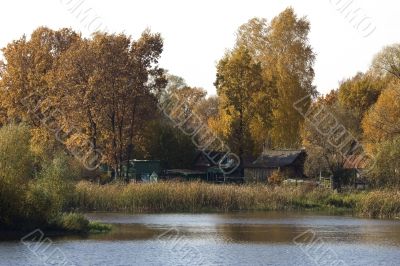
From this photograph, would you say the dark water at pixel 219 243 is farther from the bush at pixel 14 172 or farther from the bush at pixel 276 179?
the bush at pixel 276 179

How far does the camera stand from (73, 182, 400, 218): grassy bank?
55125mm

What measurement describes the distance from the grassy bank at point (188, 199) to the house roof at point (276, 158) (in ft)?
82.8

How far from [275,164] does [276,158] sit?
35.6 inches

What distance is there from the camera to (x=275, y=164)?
85.8 m

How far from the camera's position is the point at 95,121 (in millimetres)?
73938

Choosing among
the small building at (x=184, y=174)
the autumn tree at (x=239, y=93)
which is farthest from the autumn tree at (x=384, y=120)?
Result: the small building at (x=184, y=174)

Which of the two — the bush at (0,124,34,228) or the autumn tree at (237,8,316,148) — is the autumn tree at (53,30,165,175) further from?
the bush at (0,124,34,228)

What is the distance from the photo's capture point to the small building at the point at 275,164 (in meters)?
85.2

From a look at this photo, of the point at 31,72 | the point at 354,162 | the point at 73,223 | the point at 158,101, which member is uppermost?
the point at 31,72

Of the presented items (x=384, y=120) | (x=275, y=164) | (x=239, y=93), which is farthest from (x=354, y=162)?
(x=239, y=93)

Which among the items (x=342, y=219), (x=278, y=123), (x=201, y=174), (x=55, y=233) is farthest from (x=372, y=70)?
(x=55, y=233)

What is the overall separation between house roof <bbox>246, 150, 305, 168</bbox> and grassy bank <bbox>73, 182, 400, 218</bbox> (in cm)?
2524

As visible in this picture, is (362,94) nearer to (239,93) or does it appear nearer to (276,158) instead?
(276,158)

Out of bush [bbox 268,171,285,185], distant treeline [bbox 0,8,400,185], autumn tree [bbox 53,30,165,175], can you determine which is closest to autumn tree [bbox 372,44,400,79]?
distant treeline [bbox 0,8,400,185]
